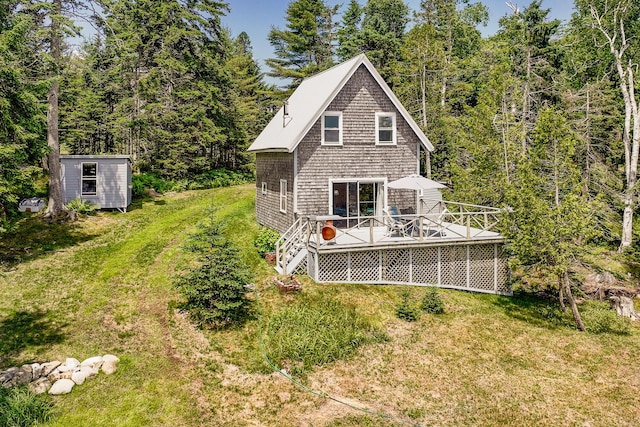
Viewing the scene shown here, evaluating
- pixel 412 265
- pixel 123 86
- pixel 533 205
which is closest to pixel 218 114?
pixel 123 86

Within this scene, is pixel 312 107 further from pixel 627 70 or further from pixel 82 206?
pixel 627 70

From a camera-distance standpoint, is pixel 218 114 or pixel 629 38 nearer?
pixel 629 38

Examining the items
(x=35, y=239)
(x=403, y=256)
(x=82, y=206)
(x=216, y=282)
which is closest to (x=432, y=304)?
(x=403, y=256)

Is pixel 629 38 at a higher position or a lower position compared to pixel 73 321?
higher

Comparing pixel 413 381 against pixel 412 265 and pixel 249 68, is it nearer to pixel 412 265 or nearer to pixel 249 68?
pixel 412 265

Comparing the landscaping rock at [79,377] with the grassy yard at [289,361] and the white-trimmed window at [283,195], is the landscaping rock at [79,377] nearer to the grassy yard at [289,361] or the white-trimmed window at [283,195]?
the grassy yard at [289,361]

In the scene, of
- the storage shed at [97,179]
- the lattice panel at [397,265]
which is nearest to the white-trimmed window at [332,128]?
the lattice panel at [397,265]

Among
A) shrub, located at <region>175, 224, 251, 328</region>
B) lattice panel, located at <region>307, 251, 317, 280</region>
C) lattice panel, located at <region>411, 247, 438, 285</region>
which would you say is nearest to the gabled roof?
lattice panel, located at <region>307, 251, 317, 280</region>

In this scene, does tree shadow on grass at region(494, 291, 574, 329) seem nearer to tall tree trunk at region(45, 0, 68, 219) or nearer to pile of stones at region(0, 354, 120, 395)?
pile of stones at region(0, 354, 120, 395)
